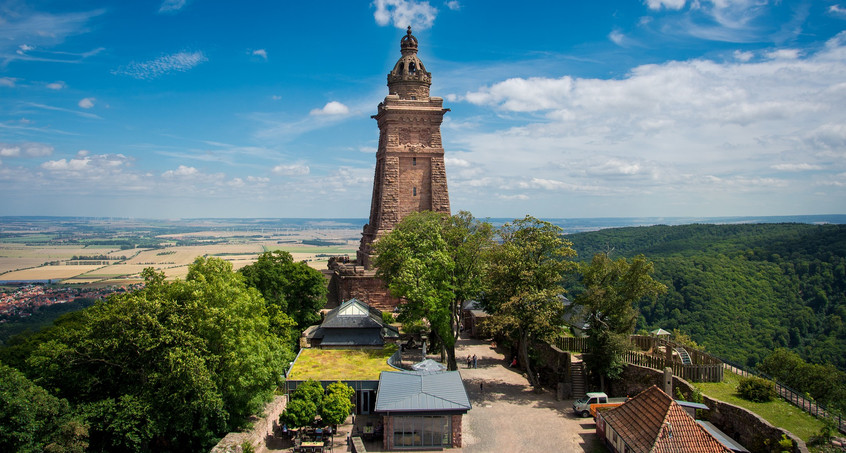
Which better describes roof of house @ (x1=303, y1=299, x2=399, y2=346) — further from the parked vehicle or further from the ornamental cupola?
the ornamental cupola

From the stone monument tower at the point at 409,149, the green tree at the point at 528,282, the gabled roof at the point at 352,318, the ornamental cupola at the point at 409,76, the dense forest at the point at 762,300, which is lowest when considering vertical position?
the dense forest at the point at 762,300

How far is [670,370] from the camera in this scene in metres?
22.7

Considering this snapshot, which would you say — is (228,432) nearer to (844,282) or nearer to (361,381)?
(361,381)

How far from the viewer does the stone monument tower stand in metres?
39.4

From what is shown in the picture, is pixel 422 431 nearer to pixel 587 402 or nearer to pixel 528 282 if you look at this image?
pixel 587 402

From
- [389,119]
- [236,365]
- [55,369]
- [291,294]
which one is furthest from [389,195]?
[55,369]

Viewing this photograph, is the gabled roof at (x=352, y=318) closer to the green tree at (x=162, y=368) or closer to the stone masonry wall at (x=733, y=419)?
the green tree at (x=162, y=368)

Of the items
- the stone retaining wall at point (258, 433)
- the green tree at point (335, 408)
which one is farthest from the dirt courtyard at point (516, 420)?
the stone retaining wall at point (258, 433)

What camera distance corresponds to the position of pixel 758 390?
2164 centimetres

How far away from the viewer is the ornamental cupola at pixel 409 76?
40125mm

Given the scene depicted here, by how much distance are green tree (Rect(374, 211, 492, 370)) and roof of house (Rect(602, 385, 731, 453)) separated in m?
10.1

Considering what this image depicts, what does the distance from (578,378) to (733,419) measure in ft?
25.1

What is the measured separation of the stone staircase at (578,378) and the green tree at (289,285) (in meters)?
16.3

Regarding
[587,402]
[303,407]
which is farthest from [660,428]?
[303,407]
